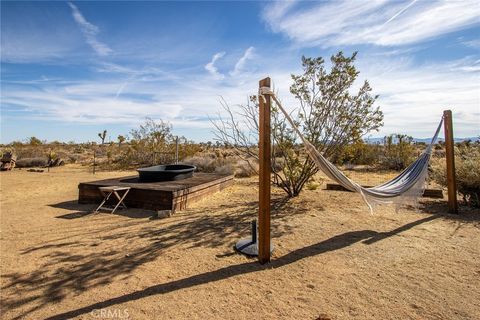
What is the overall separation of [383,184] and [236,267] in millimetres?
2681

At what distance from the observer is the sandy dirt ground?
226cm

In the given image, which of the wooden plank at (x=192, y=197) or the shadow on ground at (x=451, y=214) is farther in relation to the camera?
the wooden plank at (x=192, y=197)

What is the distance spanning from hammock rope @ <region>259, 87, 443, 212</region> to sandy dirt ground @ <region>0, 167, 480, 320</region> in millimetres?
528

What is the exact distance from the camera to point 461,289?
251 centimetres

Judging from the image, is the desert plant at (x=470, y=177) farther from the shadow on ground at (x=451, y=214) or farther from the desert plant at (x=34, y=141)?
the desert plant at (x=34, y=141)

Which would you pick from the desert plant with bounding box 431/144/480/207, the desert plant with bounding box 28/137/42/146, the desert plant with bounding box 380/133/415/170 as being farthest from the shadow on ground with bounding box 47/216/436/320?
the desert plant with bounding box 28/137/42/146

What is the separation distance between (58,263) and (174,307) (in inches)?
66.4

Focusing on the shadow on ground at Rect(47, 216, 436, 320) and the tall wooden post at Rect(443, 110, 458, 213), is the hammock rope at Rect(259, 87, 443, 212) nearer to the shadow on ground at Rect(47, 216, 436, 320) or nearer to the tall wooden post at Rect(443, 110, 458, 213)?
the tall wooden post at Rect(443, 110, 458, 213)

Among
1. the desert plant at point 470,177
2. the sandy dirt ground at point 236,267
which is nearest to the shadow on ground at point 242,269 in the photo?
the sandy dirt ground at point 236,267

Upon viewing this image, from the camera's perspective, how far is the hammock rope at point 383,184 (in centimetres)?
328

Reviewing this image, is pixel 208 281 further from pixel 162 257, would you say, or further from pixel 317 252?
pixel 317 252

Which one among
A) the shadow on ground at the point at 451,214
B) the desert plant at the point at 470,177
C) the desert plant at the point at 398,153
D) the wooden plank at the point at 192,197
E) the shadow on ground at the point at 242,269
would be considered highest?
the desert plant at the point at 398,153

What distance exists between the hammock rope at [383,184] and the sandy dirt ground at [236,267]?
1.73 feet

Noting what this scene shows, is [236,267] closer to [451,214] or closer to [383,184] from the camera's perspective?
[383,184]
